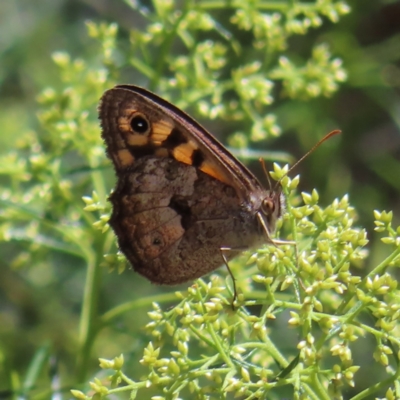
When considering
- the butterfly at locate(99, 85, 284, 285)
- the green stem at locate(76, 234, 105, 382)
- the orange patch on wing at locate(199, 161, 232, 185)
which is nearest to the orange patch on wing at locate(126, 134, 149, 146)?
the butterfly at locate(99, 85, 284, 285)

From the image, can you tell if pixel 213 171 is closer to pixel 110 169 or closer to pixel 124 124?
pixel 124 124

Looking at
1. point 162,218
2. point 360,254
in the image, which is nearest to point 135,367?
point 162,218

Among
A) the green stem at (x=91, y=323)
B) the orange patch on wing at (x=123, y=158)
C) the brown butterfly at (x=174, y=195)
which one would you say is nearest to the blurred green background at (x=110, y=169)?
the green stem at (x=91, y=323)

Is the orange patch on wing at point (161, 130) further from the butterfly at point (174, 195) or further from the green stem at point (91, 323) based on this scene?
the green stem at point (91, 323)

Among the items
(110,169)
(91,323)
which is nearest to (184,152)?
(91,323)

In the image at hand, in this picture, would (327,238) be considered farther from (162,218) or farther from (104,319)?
(104,319)

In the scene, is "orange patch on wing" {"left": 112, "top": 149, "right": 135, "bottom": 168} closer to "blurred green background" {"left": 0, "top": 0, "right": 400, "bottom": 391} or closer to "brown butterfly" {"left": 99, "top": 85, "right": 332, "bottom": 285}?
"brown butterfly" {"left": 99, "top": 85, "right": 332, "bottom": 285}
